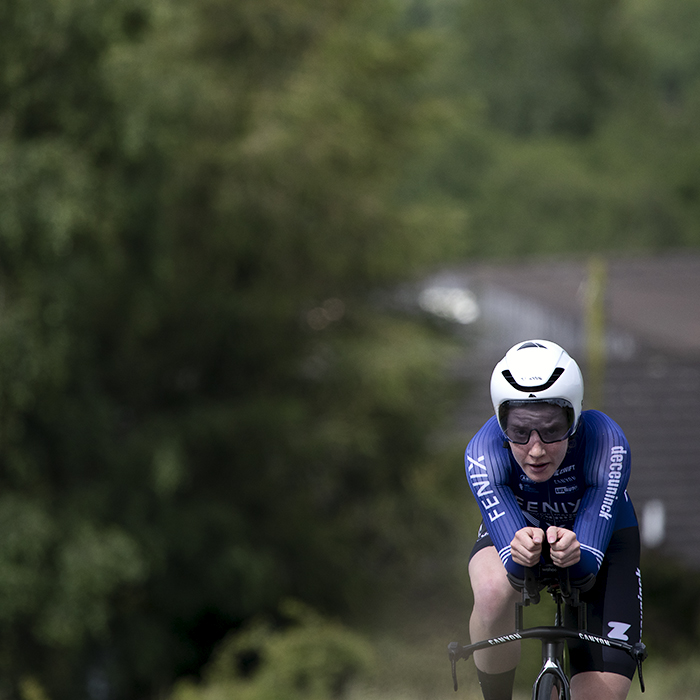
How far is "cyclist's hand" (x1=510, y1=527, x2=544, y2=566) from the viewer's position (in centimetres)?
264

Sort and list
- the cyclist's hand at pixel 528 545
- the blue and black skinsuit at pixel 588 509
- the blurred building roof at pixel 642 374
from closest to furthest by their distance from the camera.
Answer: the cyclist's hand at pixel 528 545 → the blue and black skinsuit at pixel 588 509 → the blurred building roof at pixel 642 374

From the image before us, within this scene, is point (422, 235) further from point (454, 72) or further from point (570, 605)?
point (454, 72)

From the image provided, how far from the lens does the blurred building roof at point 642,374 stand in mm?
25906

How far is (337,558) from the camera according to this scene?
21.0 m

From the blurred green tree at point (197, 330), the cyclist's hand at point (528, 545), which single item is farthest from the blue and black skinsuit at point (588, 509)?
the blurred green tree at point (197, 330)

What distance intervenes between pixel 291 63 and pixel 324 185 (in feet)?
8.66

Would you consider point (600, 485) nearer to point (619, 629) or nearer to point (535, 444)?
point (535, 444)

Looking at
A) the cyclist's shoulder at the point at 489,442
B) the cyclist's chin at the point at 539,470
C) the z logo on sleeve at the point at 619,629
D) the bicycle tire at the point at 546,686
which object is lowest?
the bicycle tire at the point at 546,686

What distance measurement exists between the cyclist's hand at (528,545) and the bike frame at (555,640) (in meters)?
0.11

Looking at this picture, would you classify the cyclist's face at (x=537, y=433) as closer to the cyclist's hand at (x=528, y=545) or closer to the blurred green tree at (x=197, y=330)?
the cyclist's hand at (x=528, y=545)

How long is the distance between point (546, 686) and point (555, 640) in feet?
0.39

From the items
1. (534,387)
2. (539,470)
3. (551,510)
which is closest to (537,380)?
(534,387)

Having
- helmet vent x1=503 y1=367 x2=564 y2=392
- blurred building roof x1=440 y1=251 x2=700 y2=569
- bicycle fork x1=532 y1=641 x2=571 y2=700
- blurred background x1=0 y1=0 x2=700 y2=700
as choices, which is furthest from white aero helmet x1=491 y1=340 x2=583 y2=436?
blurred building roof x1=440 y1=251 x2=700 y2=569

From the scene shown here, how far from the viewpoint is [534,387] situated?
2748 millimetres
